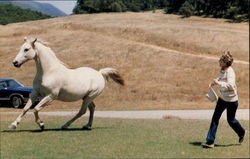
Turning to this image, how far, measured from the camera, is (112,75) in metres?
10.2

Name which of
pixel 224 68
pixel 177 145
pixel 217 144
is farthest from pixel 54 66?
pixel 217 144

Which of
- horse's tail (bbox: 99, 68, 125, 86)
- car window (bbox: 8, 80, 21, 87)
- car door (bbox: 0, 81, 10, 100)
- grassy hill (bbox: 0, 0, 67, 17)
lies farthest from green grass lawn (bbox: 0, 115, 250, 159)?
grassy hill (bbox: 0, 0, 67, 17)

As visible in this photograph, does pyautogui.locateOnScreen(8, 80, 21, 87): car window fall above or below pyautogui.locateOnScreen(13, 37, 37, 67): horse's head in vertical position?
below

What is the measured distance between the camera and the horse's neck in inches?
287

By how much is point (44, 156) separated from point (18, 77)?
7.03 feet

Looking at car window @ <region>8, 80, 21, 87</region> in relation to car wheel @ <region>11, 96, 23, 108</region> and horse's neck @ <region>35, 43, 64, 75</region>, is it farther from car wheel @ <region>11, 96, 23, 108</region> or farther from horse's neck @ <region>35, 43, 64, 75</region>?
horse's neck @ <region>35, 43, 64, 75</region>

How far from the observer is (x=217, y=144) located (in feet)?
35.1

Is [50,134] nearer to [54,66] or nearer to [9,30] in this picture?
[54,66]

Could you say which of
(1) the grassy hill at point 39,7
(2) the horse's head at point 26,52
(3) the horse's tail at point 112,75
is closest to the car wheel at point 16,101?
(2) the horse's head at point 26,52

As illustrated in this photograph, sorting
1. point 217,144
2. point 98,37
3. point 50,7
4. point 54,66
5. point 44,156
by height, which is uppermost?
point 50,7

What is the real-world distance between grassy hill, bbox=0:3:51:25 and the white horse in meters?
0.27

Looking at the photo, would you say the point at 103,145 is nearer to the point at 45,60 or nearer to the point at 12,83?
the point at 45,60

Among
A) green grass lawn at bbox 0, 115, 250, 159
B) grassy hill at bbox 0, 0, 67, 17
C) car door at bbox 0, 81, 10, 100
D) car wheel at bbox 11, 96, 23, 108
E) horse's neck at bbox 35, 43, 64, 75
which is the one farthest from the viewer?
green grass lawn at bbox 0, 115, 250, 159

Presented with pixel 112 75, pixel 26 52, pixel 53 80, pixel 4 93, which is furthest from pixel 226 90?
pixel 4 93
